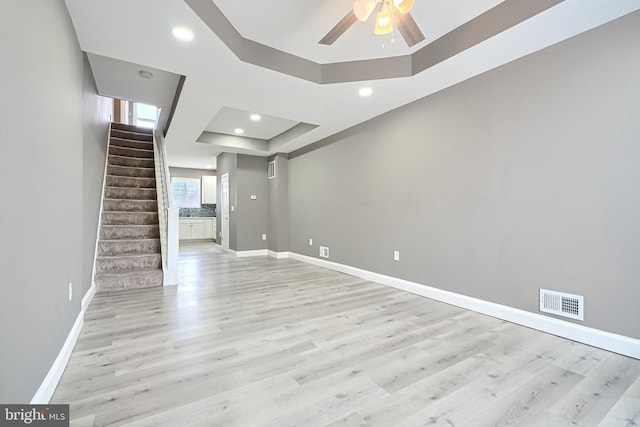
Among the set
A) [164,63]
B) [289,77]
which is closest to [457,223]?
[289,77]

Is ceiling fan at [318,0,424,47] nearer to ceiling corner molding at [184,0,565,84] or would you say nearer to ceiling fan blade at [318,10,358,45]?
ceiling fan blade at [318,10,358,45]

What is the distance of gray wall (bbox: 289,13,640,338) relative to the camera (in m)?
2.11

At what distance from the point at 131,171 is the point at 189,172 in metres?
4.45

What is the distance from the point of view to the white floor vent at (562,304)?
2.29m

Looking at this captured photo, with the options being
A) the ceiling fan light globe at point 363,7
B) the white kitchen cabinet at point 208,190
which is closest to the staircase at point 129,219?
the white kitchen cabinet at point 208,190

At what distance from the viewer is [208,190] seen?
9758 millimetres

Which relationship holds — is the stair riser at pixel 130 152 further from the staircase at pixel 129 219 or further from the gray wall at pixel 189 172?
the gray wall at pixel 189 172

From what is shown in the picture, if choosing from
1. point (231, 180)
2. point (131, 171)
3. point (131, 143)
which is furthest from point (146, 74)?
point (231, 180)

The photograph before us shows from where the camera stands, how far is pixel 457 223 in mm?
3174

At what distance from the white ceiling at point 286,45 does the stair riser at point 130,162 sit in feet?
5.80

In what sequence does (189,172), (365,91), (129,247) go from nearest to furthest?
(365,91)
(129,247)
(189,172)

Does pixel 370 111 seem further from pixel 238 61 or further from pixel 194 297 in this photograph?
pixel 194 297

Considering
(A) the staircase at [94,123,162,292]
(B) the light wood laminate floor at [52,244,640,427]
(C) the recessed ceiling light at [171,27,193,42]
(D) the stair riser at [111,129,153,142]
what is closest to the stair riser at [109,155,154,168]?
(A) the staircase at [94,123,162,292]
